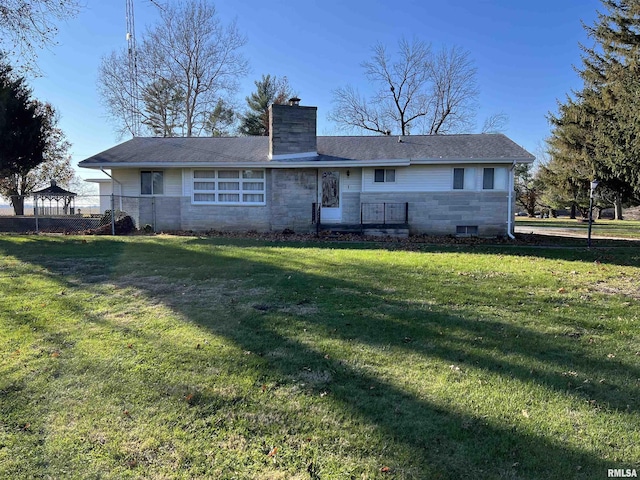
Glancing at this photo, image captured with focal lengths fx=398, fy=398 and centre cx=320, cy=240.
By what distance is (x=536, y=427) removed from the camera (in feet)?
8.81

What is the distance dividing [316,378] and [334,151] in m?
13.3

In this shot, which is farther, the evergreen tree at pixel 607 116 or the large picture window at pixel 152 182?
the evergreen tree at pixel 607 116

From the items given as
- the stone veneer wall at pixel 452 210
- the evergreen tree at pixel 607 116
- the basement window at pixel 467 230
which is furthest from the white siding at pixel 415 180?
the evergreen tree at pixel 607 116

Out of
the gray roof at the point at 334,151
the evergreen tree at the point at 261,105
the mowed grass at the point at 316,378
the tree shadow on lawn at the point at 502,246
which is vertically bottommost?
the mowed grass at the point at 316,378

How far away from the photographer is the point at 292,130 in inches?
594

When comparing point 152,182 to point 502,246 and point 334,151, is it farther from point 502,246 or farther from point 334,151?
point 502,246

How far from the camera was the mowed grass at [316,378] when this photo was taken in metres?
2.38

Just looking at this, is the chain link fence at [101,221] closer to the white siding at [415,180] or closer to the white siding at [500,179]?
the white siding at [415,180]

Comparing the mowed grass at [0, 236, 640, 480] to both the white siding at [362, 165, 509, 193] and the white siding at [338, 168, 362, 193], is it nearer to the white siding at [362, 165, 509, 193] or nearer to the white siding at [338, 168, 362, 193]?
the white siding at [362, 165, 509, 193]

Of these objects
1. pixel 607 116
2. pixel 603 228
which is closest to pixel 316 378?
pixel 603 228

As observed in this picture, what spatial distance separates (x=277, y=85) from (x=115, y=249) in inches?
1074

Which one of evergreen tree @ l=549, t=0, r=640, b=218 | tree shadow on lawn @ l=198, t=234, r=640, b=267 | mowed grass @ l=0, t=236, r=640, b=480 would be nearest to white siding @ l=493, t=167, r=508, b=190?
tree shadow on lawn @ l=198, t=234, r=640, b=267

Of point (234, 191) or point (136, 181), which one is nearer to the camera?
point (234, 191)

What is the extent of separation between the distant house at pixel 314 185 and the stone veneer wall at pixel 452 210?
0.04 metres
